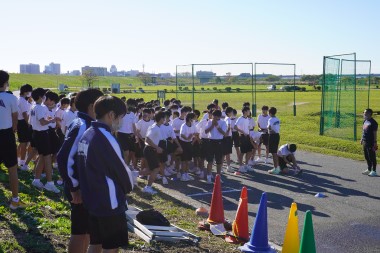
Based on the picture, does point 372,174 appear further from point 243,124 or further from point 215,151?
point 215,151

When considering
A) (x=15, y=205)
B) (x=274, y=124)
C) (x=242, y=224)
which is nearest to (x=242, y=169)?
(x=274, y=124)

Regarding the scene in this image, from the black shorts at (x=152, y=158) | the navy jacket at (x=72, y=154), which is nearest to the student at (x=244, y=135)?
the black shorts at (x=152, y=158)

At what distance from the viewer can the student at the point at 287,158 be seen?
1354 centimetres

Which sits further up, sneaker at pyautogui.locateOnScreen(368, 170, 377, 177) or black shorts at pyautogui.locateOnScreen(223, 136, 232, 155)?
black shorts at pyautogui.locateOnScreen(223, 136, 232, 155)

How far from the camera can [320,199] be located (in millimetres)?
10789

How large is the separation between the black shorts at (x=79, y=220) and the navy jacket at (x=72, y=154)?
205 millimetres

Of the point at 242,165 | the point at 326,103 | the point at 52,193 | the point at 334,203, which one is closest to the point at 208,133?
the point at 242,165

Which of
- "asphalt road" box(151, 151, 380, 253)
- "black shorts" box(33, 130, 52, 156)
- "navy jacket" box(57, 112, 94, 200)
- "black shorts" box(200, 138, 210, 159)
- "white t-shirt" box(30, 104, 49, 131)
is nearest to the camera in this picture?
"navy jacket" box(57, 112, 94, 200)

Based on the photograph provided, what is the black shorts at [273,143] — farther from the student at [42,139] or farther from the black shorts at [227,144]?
the student at [42,139]

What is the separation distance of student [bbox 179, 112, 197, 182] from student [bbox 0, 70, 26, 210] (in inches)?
217

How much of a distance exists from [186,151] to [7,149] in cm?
595

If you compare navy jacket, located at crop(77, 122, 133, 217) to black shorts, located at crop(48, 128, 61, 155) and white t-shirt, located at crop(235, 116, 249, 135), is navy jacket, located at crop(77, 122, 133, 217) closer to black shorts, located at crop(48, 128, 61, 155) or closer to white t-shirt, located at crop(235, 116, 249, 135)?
black shorts, located at crop(48, 128, 61, 155)

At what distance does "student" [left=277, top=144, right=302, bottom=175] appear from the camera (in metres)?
13.5

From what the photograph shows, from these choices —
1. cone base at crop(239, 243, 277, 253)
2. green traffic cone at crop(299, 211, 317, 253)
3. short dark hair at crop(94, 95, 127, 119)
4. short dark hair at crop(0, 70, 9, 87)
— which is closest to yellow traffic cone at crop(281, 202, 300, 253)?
cone base at crop(239, 243, 277, 253)
